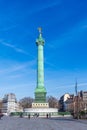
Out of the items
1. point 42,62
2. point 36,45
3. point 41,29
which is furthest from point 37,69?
point 41,29

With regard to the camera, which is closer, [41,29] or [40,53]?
[40,53]

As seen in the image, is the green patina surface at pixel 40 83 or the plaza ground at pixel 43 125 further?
the green patina surface at pixel 40 83

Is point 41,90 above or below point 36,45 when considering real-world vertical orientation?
below

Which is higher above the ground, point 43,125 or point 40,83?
point 40,83

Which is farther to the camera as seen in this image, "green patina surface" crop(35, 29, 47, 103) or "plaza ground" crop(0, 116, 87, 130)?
"green patina surface" crop(35, 29, 47, 103)

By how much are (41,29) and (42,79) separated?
23223 mm

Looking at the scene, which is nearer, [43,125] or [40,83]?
[43,125]

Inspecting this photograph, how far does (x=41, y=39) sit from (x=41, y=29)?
8.04 metres

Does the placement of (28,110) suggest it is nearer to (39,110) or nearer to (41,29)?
(39,110)

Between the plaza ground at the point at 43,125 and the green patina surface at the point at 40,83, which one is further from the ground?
the green patina surface at the point at 40,83

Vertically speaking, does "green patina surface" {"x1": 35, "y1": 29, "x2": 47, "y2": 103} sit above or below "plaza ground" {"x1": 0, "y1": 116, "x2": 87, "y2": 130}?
above

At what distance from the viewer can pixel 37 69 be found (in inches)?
4532

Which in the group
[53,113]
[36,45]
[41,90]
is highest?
[36,45]

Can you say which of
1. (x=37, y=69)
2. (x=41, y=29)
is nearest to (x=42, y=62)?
(x=37, y=69)
